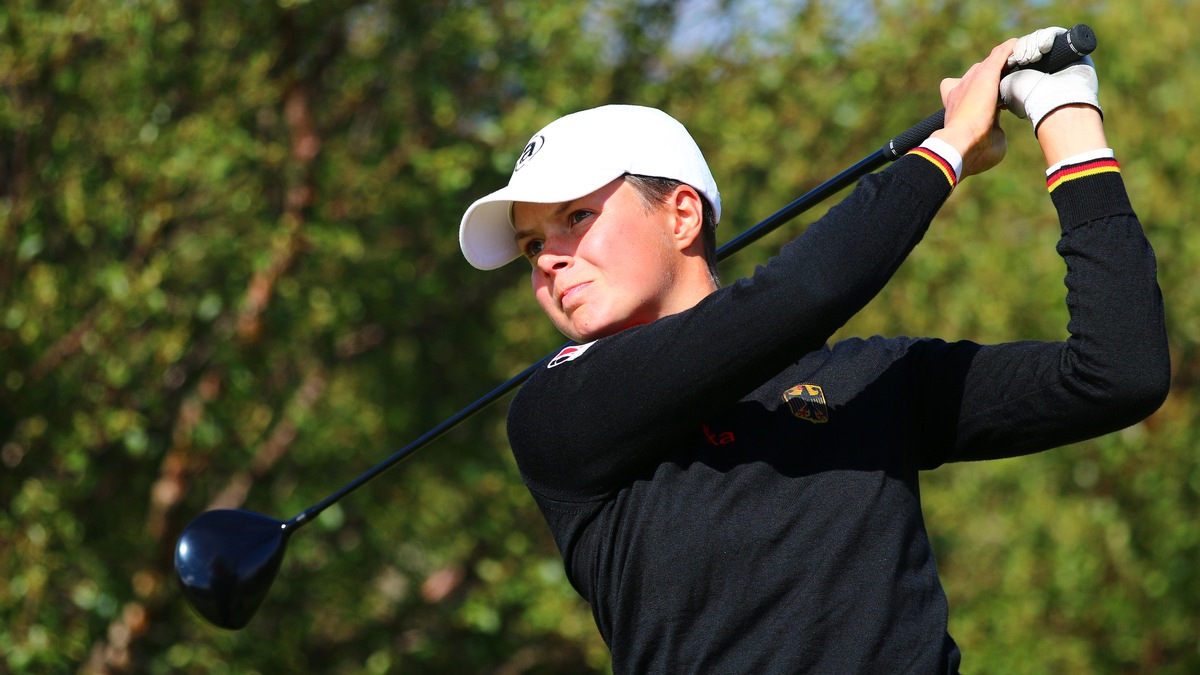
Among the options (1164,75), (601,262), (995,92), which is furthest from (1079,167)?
(1164,75)

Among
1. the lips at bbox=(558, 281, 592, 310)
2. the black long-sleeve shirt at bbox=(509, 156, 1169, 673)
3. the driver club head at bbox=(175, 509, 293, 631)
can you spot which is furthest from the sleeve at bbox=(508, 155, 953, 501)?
the driver club head at bbox=(175, 509, 293, 631)

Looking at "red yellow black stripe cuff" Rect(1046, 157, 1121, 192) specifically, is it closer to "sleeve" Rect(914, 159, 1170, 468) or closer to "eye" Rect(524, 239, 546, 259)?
"sleeve" Rect(914, 159, 1170, 468)

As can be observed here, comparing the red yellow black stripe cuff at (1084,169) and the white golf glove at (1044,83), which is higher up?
the white golf glove at (1044,83)

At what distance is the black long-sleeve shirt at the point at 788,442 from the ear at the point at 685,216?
26 cm

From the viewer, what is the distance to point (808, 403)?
2184 millimetres

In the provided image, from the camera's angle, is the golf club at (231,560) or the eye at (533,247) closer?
the eye at (533,247)

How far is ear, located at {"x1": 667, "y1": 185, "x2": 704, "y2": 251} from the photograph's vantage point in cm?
236

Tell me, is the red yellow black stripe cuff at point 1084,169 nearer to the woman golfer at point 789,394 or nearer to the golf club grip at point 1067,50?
the woman golfer at point 789,394

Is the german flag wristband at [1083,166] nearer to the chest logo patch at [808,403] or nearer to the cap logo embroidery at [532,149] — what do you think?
the chest logo patch at [808,403]

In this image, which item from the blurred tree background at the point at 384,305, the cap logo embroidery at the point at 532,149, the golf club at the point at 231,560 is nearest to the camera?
the cap logo embroidery at the point at 532,149

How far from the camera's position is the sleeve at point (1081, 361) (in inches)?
80.6

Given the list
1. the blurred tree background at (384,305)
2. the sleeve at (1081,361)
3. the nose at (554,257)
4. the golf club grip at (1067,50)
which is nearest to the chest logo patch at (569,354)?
the nose at (554,257)

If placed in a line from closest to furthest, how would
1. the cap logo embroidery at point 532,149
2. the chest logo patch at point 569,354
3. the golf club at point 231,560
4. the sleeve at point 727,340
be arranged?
the sleeve at point 727,340 → the chest logo patch at point 569,354 → the cap logo embroidery at point 532,149 → the golf club at point 231,560

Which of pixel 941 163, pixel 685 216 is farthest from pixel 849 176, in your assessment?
pixel 941 163
